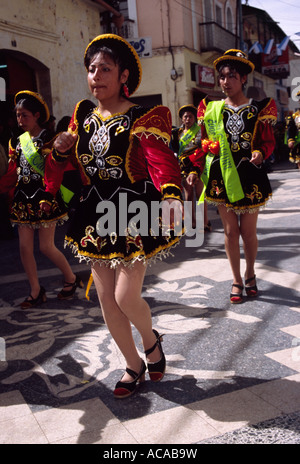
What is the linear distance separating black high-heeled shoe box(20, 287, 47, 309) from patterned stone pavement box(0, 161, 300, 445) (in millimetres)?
71

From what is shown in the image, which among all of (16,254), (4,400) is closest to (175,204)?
(4,400)

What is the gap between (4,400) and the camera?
2.96m

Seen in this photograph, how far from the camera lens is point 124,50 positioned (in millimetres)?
2828

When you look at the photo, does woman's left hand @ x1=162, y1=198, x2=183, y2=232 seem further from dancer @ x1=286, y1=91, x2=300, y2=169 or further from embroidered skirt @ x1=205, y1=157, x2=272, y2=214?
dancer @ x1=286, y1=91, x2=300, y2=169

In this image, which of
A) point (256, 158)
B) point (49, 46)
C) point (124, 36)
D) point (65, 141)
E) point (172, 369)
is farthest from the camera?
point (124, 36)

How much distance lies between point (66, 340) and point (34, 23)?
8.92 meters

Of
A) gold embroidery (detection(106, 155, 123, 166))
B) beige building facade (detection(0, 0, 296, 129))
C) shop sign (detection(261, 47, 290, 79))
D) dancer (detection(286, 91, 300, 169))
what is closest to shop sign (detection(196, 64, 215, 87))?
beige building facade (detection(0, 0, 296, 129))

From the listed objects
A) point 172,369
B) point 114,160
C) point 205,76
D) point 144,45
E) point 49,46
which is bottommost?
point 172,369

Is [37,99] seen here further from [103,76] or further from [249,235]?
[249,235]

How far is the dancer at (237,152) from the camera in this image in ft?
14.1

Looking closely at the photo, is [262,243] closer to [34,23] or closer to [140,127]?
[140,127]

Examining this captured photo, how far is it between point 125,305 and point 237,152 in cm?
209

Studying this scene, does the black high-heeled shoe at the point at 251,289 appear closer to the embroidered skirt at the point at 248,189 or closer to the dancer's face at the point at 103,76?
the embroidered skirt at the point at 248,189

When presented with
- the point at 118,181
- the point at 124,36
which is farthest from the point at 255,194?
the point at 124,36
